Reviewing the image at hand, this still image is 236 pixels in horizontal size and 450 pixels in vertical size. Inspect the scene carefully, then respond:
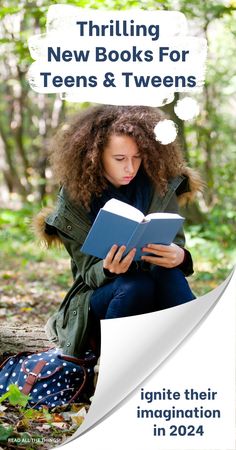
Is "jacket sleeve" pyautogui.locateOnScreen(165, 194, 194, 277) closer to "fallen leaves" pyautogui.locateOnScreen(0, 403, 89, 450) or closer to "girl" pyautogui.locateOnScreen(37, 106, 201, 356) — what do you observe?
"girl" pyautogui.locateOnScreen(37, 106, 201, 356)

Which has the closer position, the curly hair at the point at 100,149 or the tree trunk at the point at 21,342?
the curly hair at the point at 100,149

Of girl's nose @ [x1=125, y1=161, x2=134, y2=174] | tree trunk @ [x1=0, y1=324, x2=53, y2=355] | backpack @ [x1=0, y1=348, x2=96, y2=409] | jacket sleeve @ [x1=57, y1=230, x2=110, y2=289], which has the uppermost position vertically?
girl's nose @ [x1=125, y1=161, x2=134, y2=174]

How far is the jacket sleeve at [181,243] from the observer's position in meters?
2.88

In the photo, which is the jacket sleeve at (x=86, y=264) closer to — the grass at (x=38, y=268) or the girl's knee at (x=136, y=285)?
the girl's knee at (x=136, y=285)

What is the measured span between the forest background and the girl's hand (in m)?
0.46

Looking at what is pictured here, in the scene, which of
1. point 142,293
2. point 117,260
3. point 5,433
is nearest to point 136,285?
point 142,293

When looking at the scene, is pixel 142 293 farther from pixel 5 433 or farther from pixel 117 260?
pixel 5 433

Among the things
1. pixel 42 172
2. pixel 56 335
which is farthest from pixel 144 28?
pixel 42 172

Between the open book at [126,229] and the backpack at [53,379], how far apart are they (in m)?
0.52

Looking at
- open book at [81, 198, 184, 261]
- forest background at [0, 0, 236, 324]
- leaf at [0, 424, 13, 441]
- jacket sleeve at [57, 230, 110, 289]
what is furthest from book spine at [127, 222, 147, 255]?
leaf at [0, 424, 13, 441]

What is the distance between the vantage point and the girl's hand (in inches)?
104

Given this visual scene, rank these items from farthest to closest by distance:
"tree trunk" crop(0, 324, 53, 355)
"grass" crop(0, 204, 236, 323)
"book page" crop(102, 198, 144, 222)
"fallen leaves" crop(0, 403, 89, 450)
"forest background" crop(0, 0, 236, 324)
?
"grass" crop(0, 204, 236, 323), "tree trunk" crop(0, 324, 53, 355), "forest background" crop(0, 0, 236, 324), "fallen leaves" crop(0, 403, 89, 450), "book page" crop(102, 198, 144, 222)

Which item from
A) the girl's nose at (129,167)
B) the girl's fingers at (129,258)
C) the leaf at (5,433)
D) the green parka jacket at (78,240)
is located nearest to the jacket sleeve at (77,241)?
the green parka jacket at (78,240)

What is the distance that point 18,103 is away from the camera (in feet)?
20.7
